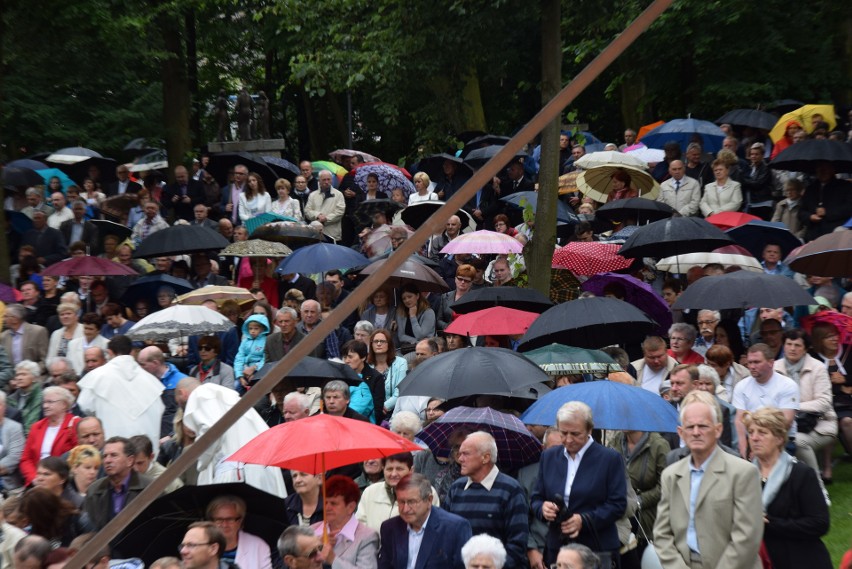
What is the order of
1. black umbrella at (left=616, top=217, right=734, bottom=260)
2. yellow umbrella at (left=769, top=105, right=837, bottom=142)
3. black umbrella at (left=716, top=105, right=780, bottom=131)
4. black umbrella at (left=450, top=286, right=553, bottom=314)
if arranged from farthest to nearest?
black umbrella at (left=716, top=105, right=780, bottom=131) < yellow umbrella at (left=769, top=105, right=837, bottom=142) < black umbrella at (left=616, top=217, right=734, bottom=260) < black umbrella at (left=450, top=286, right=553, bottom=314)

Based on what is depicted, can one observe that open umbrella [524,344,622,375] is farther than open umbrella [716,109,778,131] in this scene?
No

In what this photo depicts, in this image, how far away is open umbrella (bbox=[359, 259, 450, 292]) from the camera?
1408 centimetres

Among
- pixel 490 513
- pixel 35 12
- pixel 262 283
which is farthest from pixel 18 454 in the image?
pixel 35 12

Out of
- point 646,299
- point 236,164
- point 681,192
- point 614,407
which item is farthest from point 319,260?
point 236,164

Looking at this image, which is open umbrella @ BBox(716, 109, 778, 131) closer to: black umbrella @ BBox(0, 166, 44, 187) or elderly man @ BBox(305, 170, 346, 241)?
elderly man @ BBox(305, 170, 346, 241)

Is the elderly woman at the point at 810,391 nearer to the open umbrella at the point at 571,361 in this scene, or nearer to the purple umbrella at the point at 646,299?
the open umbrella at the point at 571,361

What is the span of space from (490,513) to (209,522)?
5.66ft

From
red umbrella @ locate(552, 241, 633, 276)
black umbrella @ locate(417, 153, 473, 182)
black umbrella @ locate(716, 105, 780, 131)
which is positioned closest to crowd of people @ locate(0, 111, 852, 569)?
red umbrella @ locate(552, 241, 633, 276)

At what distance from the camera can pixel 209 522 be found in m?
7.55

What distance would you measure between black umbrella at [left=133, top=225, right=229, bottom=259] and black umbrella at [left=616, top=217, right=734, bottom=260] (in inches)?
220

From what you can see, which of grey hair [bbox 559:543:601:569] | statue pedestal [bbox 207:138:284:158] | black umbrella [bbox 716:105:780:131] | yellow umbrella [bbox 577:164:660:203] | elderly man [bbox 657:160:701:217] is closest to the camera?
grey hair [bbox 559:543:601:569]

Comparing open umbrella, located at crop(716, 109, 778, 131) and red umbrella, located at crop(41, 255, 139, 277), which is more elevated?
open umbrella, located at crop(716, 109, 778, 131)

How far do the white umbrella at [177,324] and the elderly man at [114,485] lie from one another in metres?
3.98

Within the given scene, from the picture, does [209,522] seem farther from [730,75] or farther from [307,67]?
[730,75]
